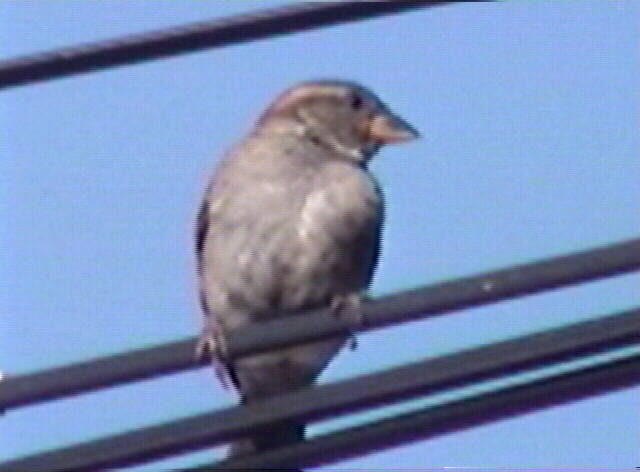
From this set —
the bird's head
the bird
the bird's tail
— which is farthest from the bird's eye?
the bird's tail

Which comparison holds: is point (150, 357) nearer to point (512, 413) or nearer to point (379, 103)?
point (512, 413)

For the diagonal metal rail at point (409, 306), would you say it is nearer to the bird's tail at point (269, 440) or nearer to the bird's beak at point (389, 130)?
the bird's tail at point (269, 440)

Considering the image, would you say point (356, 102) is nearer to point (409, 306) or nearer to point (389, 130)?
point (389, 130)

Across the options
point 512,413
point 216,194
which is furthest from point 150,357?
point 216,194

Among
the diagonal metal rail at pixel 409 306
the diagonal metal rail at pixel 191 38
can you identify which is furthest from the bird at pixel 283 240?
the diagonal metal rail at pixel 409 306

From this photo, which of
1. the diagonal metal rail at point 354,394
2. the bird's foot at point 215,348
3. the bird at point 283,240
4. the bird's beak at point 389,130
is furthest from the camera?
the bird's beak at point 389,130

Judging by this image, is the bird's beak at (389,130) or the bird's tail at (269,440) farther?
the bird's beak at (389,130)
